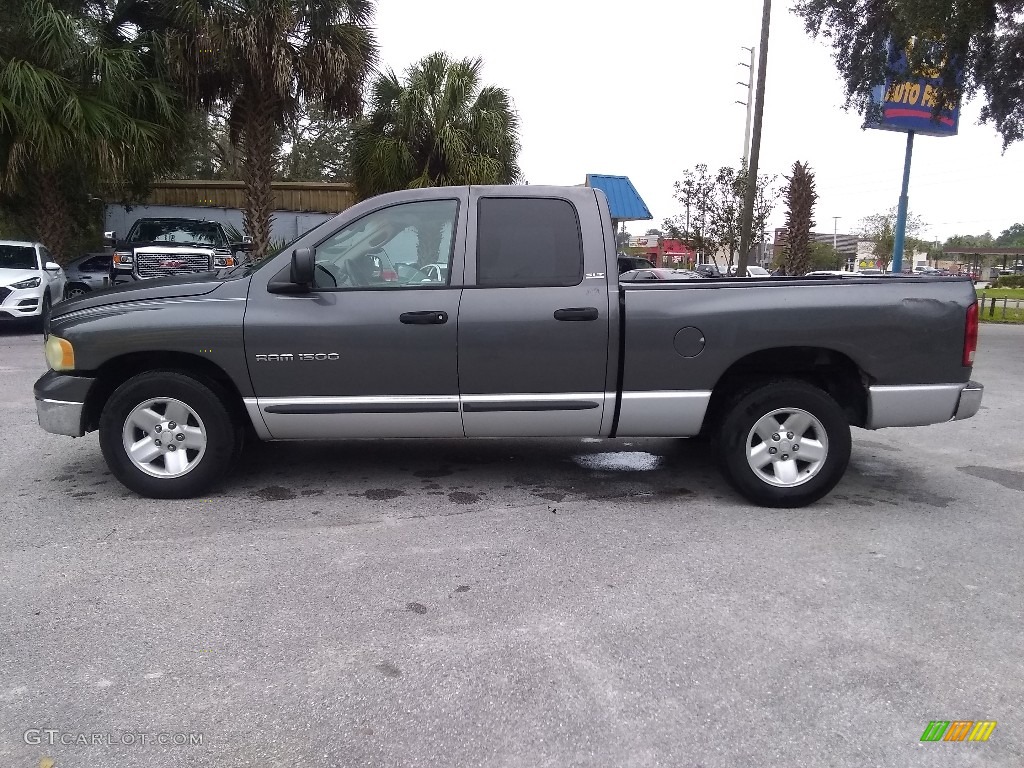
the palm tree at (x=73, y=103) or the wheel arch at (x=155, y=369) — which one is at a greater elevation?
the palm tree at (x=73, y=103)

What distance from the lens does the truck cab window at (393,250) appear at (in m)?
4.66

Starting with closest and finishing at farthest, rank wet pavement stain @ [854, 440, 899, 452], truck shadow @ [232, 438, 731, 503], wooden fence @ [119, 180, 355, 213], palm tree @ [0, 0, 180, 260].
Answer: truck shadow @ [232, 438, 731, 503] < wet pavement stain @ [854, 440, 899, 452] < palm tree @ [0, 0, 180, 260] < wooden fence @ [119, 180, 355, 213]

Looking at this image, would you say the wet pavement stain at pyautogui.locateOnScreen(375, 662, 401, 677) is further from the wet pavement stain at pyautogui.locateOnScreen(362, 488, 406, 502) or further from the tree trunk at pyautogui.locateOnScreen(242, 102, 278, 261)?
the tree trunk at pyautogui.locateOnScreen(242, 102, 278, 261)

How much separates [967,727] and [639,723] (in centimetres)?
107

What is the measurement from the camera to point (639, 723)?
2.56 m

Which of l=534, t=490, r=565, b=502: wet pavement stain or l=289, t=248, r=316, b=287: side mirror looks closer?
l=289, t=248, r=316, b=287: side mirror

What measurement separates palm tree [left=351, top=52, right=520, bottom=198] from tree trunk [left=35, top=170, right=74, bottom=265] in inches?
254

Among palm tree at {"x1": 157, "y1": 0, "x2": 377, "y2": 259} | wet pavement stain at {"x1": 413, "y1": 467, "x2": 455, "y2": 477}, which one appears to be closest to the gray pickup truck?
wet pavement stain at {"x1": 413, "y1": 467, "x2": 455, "y2": 477}

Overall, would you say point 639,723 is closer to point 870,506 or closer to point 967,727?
point 967,727

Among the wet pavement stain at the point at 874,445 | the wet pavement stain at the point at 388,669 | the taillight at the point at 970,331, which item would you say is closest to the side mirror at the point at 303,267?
the wet pavement stain at the point at 388,669

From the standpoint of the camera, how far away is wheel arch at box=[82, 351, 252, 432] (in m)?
4.67

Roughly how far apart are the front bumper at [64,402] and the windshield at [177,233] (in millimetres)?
10912

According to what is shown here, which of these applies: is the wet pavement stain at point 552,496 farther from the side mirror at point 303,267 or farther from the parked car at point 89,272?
the parked car at point 89,272

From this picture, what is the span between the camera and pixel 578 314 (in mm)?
4523
